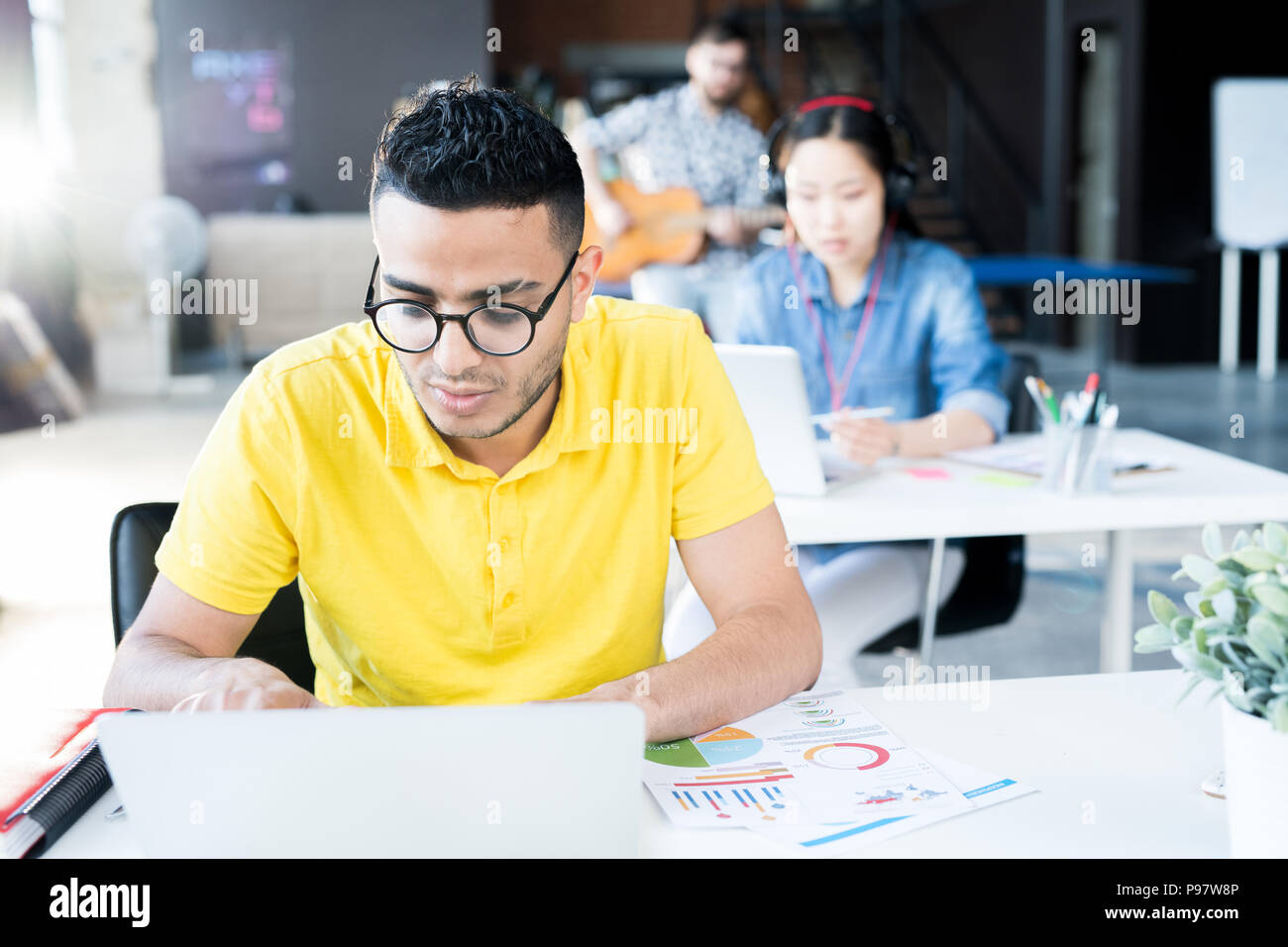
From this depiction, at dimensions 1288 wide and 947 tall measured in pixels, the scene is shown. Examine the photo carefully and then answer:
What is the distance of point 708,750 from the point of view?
4.17 feet

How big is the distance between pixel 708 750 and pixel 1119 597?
1516mm

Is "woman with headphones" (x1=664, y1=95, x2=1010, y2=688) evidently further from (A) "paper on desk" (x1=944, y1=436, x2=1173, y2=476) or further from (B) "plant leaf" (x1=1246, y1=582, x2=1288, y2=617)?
(B) "plant leaf" (x1=1246, y1=582, x2=1288, y2=617)

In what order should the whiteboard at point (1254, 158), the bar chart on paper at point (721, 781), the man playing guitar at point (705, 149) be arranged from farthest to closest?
the whiteboard at point (1254, 158) → the man playing guitar at point (705, 149) → the bar chart on paper at point (721, 781)

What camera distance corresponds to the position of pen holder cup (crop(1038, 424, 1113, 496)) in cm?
225

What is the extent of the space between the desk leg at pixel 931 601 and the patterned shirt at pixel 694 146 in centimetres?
313

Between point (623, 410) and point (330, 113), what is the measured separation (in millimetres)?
9930

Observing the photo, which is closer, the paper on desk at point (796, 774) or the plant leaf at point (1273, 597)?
the plant leaf at point (1273, 597)

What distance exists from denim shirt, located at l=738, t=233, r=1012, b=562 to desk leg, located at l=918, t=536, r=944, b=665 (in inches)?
16.8

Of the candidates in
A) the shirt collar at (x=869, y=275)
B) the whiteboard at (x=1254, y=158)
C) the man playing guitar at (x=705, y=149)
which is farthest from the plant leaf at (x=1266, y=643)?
the whiteboard at (x=1254, y=158)

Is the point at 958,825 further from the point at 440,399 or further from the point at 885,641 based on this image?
the point at 885,641

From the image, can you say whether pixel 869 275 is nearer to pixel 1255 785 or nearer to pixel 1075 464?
pixel 1075 464

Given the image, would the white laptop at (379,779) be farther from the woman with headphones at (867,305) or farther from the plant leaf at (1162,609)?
the woman with headphones at (867,305)

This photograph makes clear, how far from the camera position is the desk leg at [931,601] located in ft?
8.16

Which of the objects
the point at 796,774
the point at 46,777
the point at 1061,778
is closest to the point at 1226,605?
the point at 1061,778
